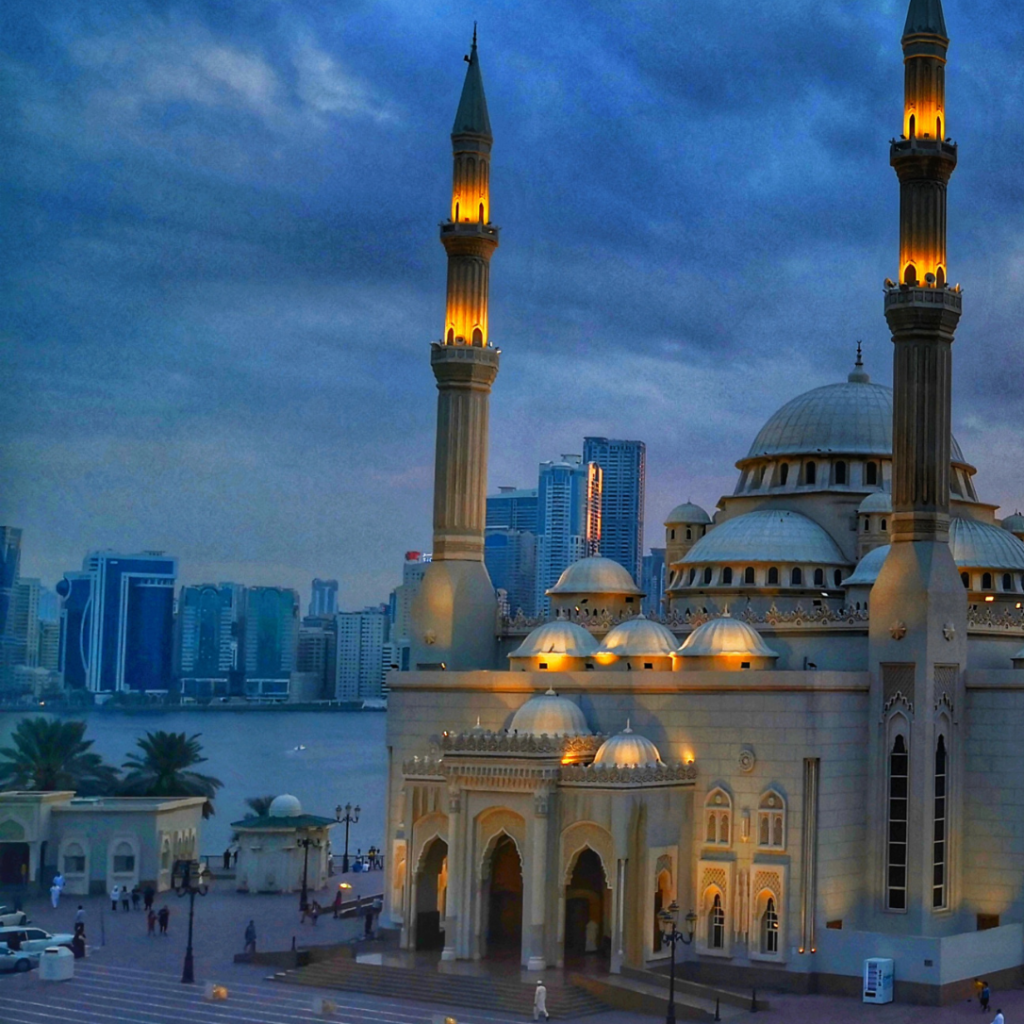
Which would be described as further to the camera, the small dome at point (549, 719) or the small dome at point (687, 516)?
the small dome at point (687, 516)

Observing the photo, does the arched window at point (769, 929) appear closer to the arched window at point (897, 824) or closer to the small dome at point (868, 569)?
the arched window at point (897, 824)

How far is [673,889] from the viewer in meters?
30.9

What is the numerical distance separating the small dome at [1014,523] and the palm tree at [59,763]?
72.4 ft

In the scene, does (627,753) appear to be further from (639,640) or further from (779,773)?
(639,640)

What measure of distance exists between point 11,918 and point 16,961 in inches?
119

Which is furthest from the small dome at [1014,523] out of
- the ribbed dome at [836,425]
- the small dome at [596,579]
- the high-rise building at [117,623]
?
the high-rise building at [117,623]

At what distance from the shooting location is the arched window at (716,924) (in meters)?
30.9

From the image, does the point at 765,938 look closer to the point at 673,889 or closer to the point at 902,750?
the point at 673,889

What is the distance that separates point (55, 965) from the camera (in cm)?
2919

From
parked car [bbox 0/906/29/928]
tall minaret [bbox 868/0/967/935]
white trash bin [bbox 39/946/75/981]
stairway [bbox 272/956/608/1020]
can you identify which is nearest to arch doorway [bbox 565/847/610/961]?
stairway [bbox 272/956/608/1020]

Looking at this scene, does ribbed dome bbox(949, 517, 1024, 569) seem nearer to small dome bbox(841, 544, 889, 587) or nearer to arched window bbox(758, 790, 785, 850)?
small dome bbox(841, 544, 889, 587)

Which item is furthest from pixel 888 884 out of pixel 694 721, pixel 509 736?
pixel 509 736

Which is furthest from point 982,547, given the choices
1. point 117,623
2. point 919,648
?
point 117,623

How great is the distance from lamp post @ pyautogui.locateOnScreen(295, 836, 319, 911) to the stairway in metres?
6.86
